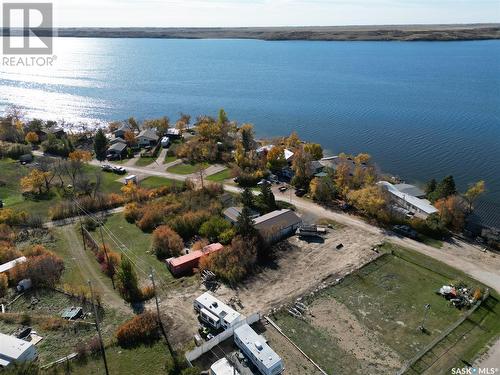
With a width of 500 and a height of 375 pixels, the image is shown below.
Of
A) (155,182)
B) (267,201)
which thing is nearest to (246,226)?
(267,201)

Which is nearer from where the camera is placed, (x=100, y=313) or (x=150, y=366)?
(x=150, y=366)

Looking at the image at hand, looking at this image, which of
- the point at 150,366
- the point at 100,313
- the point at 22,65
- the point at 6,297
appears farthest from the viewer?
the point at 22,65

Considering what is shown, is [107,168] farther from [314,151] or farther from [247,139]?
[314,151]

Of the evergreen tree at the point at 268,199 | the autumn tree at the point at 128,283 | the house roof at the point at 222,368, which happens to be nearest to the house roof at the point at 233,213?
the evergreen tree at the point at 268,199

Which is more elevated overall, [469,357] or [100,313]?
[469,357]

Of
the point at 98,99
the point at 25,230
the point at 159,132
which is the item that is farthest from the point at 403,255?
the point at 98,99

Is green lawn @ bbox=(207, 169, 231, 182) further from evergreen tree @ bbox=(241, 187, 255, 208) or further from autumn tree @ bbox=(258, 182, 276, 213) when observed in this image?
autumn tree @ bbox=(258, 182, 276, 213)

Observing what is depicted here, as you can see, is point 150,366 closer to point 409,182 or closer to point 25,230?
point 25,230
